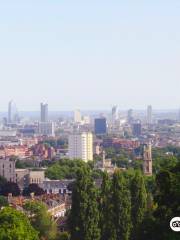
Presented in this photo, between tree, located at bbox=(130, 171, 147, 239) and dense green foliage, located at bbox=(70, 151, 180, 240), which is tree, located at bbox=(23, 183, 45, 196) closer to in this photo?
dense green foliage, located at bbox=(70, 151, 180, 240)

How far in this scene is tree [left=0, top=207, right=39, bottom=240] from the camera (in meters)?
24.4

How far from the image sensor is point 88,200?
105ft

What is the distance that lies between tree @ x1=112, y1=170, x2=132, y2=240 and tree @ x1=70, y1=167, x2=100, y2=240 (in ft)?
2.34

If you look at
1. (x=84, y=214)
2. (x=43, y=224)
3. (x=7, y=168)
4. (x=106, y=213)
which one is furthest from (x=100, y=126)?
(x=84, y=214)

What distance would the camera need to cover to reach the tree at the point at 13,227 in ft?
80.2

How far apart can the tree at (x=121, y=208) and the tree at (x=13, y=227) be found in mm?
5659

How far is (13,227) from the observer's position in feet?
82.8

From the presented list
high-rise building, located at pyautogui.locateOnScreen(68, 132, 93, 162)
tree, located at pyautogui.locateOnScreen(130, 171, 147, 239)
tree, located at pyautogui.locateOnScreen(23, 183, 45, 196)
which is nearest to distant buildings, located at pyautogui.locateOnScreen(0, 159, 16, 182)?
tree, located at pyautogui.locateOnScreen(23, 183, 45, 196)

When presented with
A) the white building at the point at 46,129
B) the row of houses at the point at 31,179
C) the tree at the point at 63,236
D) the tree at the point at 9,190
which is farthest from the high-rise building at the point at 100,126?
the tree at the point at 63,236

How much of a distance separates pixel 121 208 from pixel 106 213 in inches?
24.6

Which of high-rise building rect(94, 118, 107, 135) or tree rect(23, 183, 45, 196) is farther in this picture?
high-rise building rect(94, 118, 107, 135)

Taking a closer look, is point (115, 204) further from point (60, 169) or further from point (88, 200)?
point (60, 169)

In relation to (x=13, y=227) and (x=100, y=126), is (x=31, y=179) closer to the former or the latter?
(x=13, y=227)

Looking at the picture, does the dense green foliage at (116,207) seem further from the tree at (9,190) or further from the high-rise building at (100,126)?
the high-rise building at (100,126)
